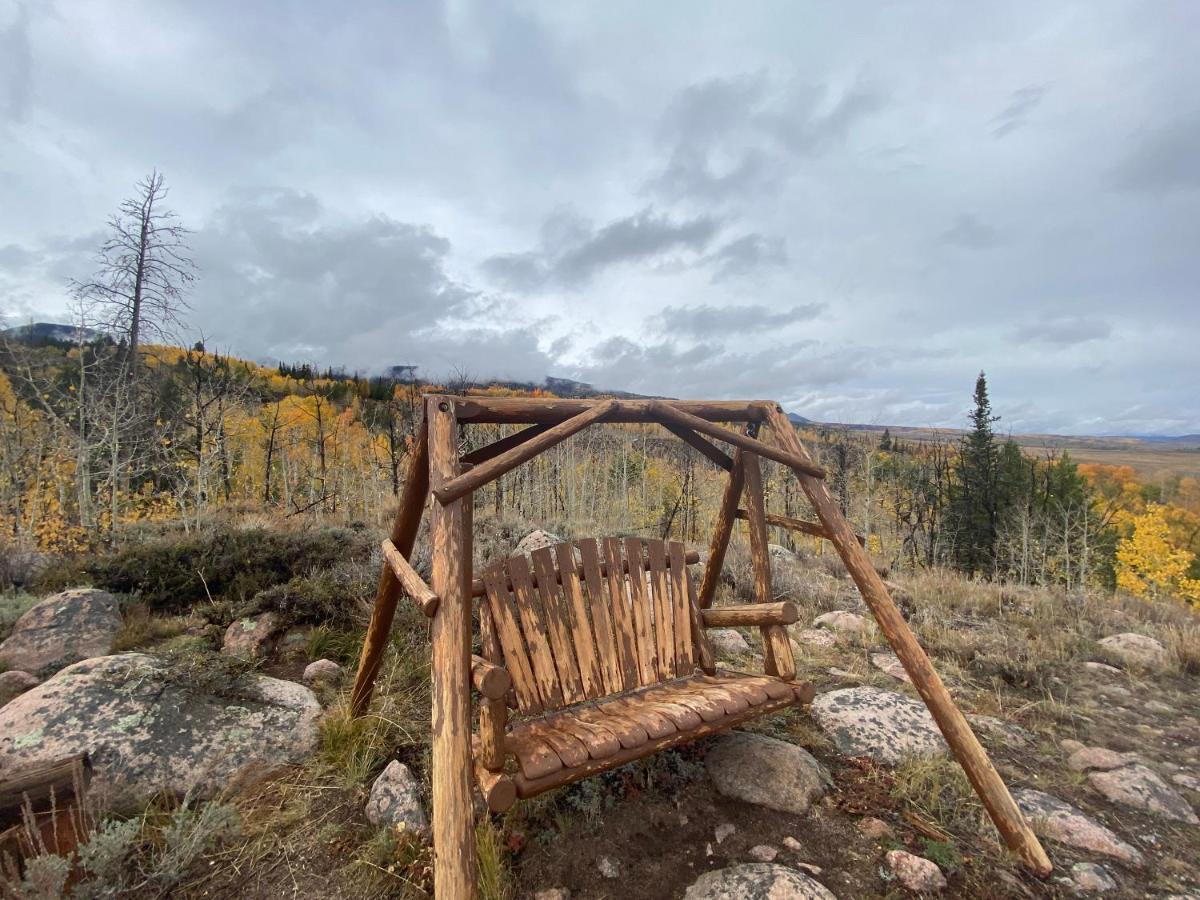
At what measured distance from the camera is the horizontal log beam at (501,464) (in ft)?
6.98

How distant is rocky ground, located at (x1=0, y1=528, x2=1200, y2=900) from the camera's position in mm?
2250

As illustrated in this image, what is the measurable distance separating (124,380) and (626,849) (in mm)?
10323

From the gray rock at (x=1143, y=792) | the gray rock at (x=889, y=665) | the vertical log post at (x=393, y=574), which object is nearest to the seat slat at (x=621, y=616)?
the vertical log post at (x=393, y=574)

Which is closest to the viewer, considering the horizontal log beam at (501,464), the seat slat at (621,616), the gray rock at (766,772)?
the horizontal log beam at (501,464)

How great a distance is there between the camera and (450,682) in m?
1.92

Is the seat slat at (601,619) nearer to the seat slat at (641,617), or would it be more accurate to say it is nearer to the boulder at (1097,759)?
the seat slat at (641,617)

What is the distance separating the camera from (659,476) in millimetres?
29531

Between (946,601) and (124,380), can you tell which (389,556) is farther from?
(124,380)

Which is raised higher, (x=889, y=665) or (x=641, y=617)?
(x=641, y=617)

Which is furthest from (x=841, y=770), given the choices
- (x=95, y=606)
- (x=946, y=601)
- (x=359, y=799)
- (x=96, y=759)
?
(x=95, y=606)

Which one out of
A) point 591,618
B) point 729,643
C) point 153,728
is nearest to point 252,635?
point 153,728

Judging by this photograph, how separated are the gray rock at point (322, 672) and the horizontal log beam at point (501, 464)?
242cm

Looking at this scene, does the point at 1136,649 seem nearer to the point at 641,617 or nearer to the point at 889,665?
the point at 889,665

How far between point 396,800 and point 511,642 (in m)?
0.88
